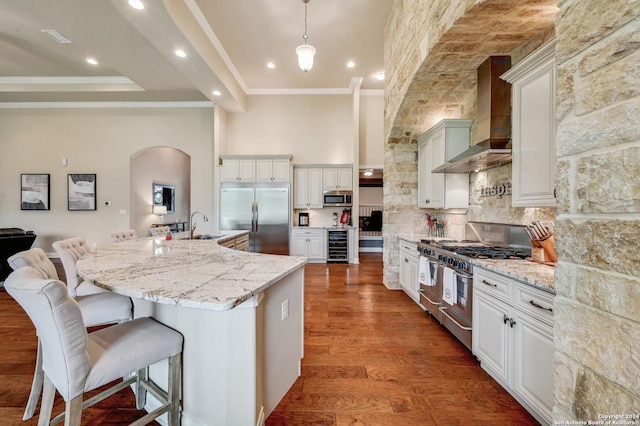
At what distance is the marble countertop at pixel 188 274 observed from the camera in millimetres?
1146

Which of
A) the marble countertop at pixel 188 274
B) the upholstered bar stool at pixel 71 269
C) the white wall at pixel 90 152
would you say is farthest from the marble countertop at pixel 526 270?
the white wall at pixel 90 152

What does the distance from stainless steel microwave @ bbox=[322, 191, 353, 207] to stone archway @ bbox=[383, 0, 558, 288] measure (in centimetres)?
202

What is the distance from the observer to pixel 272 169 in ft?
19.9

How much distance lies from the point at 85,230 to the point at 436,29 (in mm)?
8226

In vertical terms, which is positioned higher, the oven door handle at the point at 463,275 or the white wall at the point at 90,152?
the white wall at the point at 90,152

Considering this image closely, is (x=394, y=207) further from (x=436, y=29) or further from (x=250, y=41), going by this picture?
(x=250, y=41)

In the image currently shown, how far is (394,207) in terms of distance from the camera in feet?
14.0

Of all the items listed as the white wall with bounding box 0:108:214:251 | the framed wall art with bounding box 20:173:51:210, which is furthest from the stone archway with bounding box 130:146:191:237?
the framed wall art with bounding box 20:173:51:210

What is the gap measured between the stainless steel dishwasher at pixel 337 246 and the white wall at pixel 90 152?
309cm

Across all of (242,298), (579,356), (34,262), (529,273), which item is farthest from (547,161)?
(34,262)

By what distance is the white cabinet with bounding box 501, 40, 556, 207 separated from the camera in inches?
71.7

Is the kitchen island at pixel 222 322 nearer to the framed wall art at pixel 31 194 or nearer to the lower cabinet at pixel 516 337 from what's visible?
the lower cabinet at pixel 516 337

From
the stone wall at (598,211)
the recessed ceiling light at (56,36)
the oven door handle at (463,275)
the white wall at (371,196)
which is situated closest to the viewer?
the stone wall at (598,211)

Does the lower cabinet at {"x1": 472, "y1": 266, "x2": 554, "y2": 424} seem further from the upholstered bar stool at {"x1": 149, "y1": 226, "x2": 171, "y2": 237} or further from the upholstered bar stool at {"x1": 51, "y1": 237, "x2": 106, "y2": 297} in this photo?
the upholstered bar stool at {"x1": 149, "y1": 226, "x2": 171, "y2": 237}
